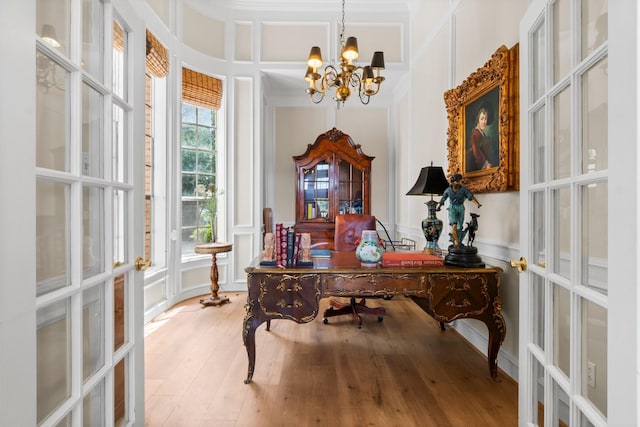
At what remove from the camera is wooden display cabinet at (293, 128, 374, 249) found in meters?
4.78

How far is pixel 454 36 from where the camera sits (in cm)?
301

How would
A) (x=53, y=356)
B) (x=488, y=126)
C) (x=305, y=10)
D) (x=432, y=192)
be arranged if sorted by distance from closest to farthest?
1. (x=53, y=356)
2. (x=488, y=126)
3. (x=432, y=192)
4. (x=305, y=10)

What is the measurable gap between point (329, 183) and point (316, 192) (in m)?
0.23

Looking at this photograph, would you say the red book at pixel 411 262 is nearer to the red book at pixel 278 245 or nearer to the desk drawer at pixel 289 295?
the desk drawer at pixel 289 295

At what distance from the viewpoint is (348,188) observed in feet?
15.9

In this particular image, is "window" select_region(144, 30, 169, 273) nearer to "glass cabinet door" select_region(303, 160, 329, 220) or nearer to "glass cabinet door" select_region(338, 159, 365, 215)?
"glass cabinet door" select_region(303, 160, 329, 220)

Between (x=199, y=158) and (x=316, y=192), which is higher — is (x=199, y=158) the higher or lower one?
the higher one

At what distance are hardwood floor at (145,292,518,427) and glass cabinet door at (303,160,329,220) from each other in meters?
1.98

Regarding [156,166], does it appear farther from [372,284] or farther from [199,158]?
[372,284]

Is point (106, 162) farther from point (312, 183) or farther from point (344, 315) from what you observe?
point (312, 183)

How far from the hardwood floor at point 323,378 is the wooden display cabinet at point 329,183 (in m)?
1.89

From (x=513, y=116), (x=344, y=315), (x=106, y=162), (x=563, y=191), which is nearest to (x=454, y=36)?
(x=513, y=116)

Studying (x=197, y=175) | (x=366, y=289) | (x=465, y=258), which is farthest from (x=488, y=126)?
(x=197, y=175)
